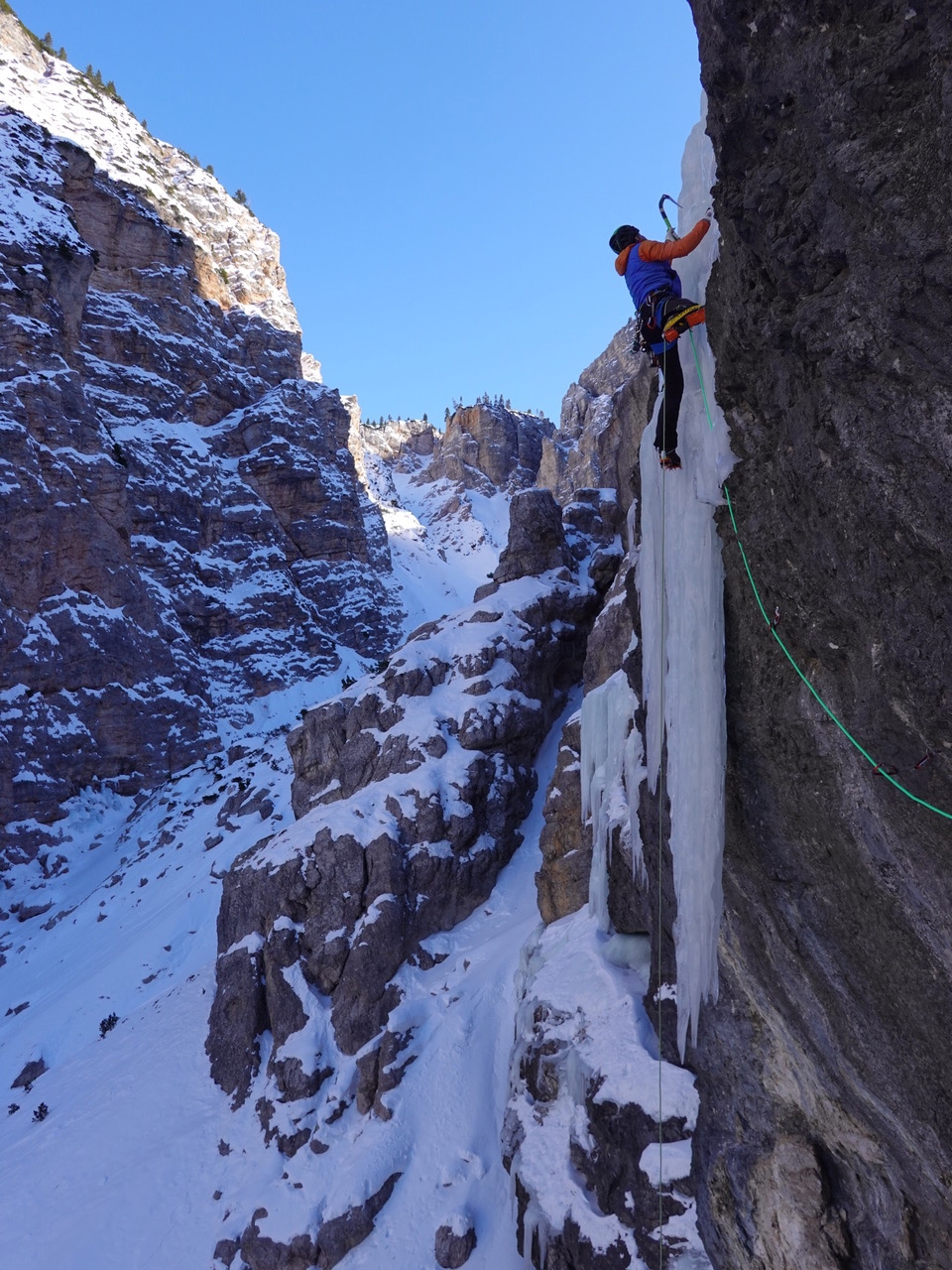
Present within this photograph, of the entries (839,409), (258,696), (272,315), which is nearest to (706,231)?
(839,409)

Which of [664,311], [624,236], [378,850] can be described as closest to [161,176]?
[378,850]

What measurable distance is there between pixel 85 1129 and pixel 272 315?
51591 millimetres

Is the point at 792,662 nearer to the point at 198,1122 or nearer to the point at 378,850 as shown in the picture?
the point at 378,850

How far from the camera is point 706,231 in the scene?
16.5 feet

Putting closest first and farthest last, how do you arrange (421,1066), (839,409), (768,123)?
1. (839,409)
2. (768,123)
3. (421,1066)

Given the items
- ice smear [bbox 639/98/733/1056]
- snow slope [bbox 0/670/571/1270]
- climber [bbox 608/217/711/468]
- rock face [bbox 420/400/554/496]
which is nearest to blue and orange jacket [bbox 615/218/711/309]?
climber [bbox 608/217/711/468]

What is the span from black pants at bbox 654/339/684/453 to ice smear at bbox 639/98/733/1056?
6 cm

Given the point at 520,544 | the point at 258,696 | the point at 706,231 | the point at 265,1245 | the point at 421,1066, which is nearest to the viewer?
the point at 706,231

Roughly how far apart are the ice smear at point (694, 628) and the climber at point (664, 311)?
0.11m

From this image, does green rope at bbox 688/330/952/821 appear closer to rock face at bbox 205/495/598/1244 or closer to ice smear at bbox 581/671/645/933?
ice smear at bbox 581/671/645/933

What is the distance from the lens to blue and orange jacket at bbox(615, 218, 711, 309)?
498 centimetres

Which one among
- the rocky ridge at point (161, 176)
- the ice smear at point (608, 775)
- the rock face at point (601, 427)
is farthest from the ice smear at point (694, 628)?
the rocky ridge at point (161, 176)

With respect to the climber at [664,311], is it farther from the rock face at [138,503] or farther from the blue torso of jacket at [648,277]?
the rock face at [138,503]

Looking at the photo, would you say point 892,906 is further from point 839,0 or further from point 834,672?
point 839,0
